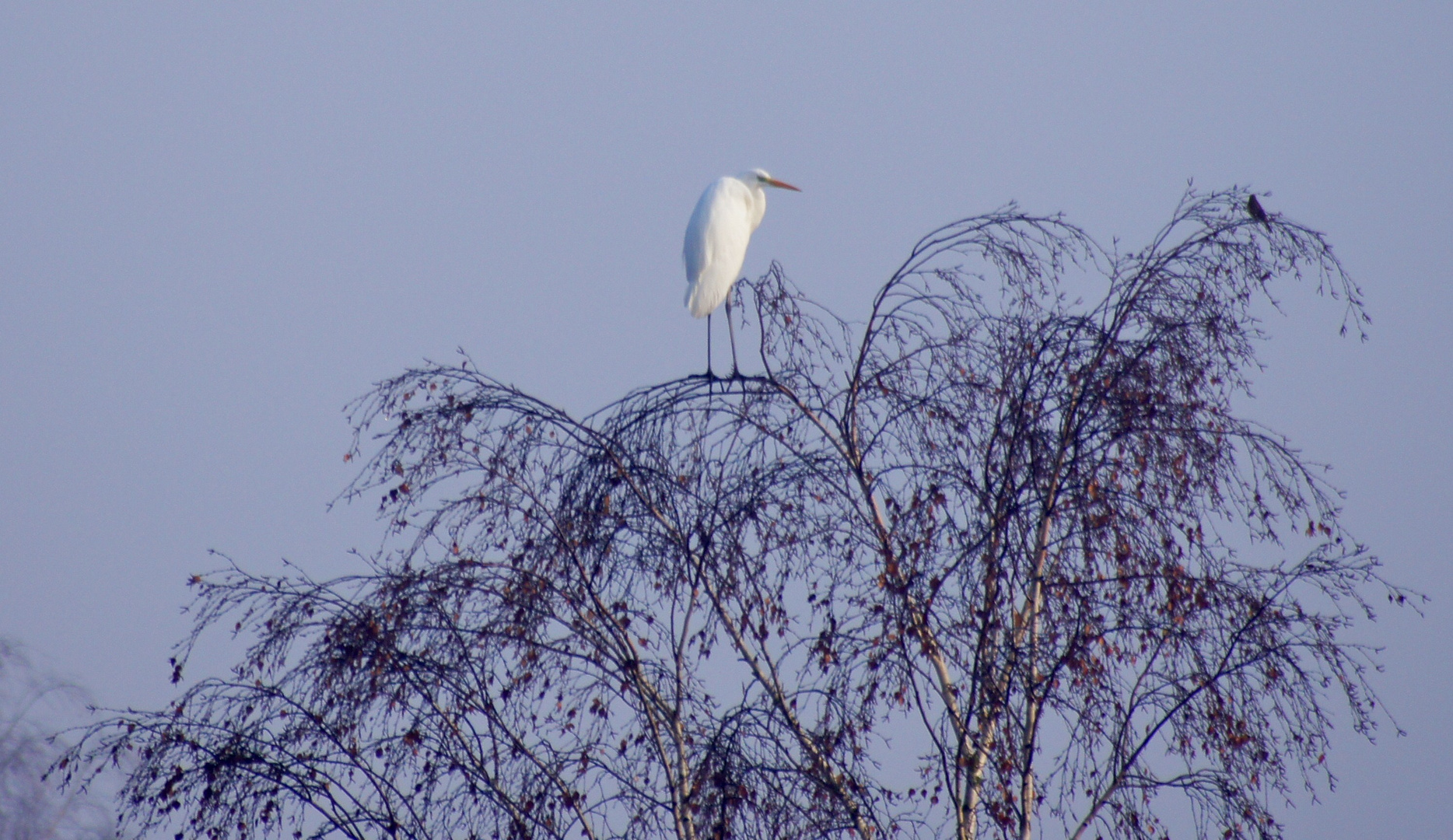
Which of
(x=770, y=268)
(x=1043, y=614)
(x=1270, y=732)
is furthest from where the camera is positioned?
(x=770, y=268)

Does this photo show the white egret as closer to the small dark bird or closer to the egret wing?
the egret wing

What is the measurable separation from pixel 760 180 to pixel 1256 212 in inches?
191

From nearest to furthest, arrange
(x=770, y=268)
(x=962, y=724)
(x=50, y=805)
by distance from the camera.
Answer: (x=962, y=724) < (x=770, y=268) < (x=50, y=805)

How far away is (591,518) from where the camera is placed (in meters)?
4.54

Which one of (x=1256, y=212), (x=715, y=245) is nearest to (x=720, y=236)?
(x=715, y=245)

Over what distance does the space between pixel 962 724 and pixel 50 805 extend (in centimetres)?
1513

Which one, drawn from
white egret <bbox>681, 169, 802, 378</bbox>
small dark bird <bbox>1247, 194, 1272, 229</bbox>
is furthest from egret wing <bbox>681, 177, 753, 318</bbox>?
small dark bird <bbox>1247, 194, 1272, 229</bbox>

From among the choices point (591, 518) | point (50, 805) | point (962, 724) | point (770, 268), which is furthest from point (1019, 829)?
point (50, 805)

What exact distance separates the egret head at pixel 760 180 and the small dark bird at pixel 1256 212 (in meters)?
4.74

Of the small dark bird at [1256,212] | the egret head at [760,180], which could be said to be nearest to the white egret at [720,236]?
the egret head at [760,180]

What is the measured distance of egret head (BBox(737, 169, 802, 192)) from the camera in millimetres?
9109

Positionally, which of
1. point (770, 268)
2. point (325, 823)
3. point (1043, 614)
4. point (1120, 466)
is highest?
point (770, 268)

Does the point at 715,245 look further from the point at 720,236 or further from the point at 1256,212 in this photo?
the point at 1256,212

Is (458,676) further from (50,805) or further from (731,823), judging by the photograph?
(50,805)
